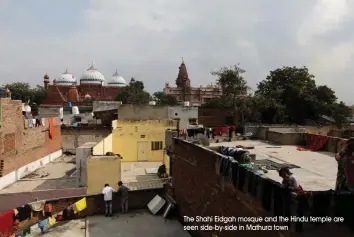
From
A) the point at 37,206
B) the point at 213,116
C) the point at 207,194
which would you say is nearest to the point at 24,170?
the point at 37,206

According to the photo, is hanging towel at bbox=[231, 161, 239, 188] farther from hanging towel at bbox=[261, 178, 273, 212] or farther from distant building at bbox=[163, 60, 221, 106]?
distant building at bbox=[163, 60, 221, 106]

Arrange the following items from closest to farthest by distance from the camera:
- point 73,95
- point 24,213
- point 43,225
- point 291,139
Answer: point 43,225, point 24,213, point 291,139, point 73,95

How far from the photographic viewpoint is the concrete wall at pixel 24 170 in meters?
17.8

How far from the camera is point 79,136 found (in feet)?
98.4

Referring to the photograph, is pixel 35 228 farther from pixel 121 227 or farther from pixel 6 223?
pixel 121 227

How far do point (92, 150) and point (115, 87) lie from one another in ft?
172

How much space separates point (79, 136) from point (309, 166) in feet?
76.9

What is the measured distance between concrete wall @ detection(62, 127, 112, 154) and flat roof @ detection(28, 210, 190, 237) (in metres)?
16.8

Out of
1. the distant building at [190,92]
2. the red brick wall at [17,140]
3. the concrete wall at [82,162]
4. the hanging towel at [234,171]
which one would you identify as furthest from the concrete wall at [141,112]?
the distant building at [190,92]

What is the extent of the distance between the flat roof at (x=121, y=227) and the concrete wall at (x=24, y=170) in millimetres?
7461

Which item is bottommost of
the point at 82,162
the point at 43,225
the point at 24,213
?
the point at 43,225

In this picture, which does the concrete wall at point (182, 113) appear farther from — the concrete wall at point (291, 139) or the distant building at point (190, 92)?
the distant building at point (190, 92)

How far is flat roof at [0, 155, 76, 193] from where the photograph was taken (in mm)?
16797

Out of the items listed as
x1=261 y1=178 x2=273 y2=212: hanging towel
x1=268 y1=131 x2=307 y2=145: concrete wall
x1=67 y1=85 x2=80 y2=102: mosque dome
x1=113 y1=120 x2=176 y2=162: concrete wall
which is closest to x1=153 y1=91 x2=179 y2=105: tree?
x1=67 y1=85 x2=80 y2=102: mosque dome
